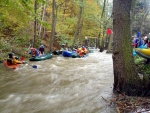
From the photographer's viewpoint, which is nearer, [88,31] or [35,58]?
[35,58]

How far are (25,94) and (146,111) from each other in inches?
162

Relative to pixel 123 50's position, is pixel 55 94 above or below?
below

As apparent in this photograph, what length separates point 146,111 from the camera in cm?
457

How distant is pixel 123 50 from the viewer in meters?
6.01

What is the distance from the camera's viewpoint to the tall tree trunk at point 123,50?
593 centimetres

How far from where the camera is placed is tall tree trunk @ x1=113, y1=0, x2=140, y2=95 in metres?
5.93

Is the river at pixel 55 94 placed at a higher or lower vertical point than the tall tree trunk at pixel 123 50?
lower

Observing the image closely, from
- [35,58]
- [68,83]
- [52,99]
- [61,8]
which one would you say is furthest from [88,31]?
[52,99]

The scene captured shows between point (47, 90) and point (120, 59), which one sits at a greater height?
point (120, 59)

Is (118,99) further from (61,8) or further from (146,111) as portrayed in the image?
(61,8)

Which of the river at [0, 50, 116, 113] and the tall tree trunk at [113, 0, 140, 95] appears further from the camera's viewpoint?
the tall tree trunk at [113, 0, 140, 95]

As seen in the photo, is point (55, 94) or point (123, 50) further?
point (55, 94)

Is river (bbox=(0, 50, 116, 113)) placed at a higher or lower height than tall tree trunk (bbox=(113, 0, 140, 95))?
lower

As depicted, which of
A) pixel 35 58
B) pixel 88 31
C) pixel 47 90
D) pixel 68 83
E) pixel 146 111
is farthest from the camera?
pixel 88 31
